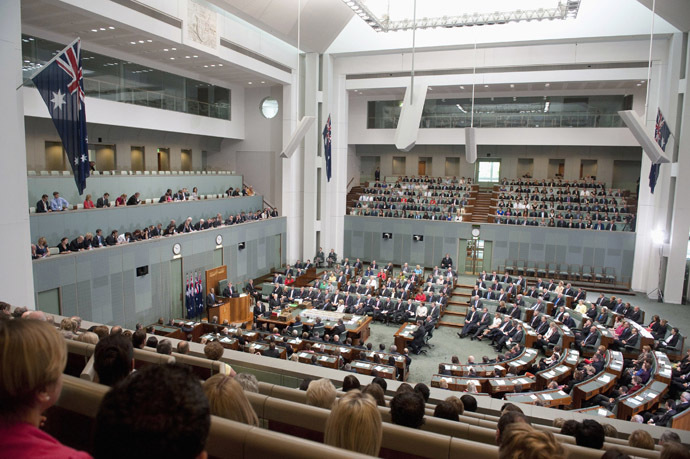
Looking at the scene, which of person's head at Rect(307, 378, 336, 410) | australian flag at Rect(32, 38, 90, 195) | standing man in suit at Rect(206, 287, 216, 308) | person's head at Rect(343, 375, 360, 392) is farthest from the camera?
standing man in suit at Rect(206, 287, 216, 308)

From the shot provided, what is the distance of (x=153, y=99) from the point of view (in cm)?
1880

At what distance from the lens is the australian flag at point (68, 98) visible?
957 centimetres

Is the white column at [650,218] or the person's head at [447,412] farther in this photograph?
the white column at [650,218]

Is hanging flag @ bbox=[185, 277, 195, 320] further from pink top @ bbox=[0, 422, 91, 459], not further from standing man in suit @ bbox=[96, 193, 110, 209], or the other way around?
pink top @ bbox=[0, 422, 91, 459]

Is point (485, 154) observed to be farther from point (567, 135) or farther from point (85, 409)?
point (85, 409)

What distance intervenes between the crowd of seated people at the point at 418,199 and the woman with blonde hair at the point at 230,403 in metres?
23.2

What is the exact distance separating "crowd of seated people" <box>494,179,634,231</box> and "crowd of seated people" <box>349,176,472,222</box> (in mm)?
2182

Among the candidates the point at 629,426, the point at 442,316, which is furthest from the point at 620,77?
the point at 629,426

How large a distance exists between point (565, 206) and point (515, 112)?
5807mm

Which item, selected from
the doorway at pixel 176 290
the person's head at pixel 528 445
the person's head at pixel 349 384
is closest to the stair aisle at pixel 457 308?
the doorway at pixel 176 290

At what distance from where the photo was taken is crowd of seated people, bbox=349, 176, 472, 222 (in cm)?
2541

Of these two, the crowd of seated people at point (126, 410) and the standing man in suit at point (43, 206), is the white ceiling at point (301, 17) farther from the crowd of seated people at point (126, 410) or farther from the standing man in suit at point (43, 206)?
the crowd of seated people at point (126, 410)

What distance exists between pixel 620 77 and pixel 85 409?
972 inches

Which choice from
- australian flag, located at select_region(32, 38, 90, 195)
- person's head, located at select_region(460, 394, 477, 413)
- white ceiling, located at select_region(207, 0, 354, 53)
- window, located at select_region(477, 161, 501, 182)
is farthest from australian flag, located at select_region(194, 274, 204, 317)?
window, located at select_region(477, 161, 501, 182)
